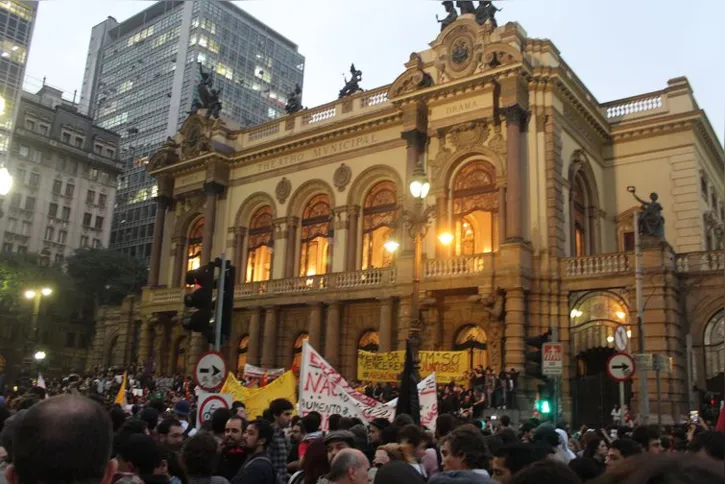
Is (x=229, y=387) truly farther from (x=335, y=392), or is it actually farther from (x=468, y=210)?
(x=468, y=210)

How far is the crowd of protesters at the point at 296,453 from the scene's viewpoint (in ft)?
7.76

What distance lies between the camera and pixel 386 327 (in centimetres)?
2947

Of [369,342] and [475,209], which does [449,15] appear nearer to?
[475,209]

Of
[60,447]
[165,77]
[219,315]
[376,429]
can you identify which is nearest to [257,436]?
[376,429]

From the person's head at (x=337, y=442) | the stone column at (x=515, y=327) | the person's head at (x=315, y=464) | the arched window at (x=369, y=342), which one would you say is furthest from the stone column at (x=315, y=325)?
the person's head at (x=315, y=464)

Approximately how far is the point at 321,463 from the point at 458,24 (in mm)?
26843

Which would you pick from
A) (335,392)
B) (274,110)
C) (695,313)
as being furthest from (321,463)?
(274,110)

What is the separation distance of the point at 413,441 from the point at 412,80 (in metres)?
25.5

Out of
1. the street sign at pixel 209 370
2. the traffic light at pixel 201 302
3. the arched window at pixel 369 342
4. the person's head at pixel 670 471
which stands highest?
the arched window at pixel 369 342

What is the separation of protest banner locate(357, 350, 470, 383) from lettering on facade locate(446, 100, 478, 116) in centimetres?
1079

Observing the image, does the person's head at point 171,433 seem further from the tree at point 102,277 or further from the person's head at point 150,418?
the tree at point 102,277

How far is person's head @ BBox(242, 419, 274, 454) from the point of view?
689 centimetres

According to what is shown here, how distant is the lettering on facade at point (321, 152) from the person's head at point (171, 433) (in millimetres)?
26359

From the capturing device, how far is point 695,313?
2497 centimetres
